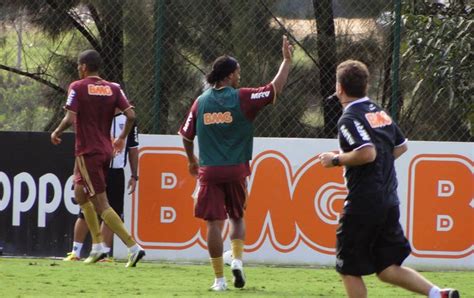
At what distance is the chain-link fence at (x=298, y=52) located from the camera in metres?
12.6

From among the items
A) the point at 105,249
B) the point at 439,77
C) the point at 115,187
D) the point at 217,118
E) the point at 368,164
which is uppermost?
the point at 439,77

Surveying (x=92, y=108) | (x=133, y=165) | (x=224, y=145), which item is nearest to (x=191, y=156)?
(x=224, y=145)

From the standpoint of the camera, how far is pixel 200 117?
9234mm

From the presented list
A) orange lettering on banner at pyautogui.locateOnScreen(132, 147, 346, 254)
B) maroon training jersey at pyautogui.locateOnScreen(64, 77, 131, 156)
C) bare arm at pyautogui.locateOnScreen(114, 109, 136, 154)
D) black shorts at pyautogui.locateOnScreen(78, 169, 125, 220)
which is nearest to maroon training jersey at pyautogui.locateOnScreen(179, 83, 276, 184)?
bare arm at pyautogui.locateOnScreen(114, 109, 136, 154)

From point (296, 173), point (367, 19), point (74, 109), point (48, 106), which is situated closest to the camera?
point (74, 109)

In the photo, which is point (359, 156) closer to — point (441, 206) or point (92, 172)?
point (92, 172)

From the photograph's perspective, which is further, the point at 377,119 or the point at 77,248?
the point at 77,248

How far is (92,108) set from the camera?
433 inches

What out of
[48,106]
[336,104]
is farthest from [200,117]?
[48,106]

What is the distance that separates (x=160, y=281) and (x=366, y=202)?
3256 millimetres

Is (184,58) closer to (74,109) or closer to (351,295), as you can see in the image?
(74,109)

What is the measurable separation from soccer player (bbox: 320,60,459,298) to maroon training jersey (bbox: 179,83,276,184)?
6.56ft

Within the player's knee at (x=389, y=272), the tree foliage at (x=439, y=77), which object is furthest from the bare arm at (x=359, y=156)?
the tree foliage at (x=439, y=77)

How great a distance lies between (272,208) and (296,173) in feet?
1.38
